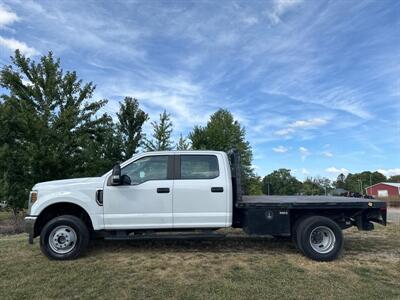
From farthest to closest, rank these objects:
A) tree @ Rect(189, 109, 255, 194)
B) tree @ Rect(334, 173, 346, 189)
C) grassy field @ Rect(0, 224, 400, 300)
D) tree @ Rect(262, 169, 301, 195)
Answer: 1. tree @ Rect(334, 173, 346, 189)
2. tree @ Rect(262, 169, 301, 195)
3. tree @ Rect(189, 109, 255, 194)
4. grassy field @ Rect(0, 224, 400, 300)

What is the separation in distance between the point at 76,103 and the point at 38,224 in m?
11.5

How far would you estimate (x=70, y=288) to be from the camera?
4.87m

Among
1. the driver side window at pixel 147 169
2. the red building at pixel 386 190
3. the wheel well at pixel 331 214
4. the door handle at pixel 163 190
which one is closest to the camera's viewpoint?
the door handle at pixel 163 190

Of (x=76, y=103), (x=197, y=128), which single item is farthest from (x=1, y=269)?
(x=197, y=128)

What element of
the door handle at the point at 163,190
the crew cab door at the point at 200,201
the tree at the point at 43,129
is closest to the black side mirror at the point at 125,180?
the door handle at the point at 163,190

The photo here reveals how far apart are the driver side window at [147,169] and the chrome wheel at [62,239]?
1.39 metres

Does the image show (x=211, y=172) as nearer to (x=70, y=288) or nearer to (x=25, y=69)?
(x=70, y=288)

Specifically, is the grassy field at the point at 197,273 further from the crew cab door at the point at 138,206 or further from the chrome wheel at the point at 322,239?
the crew cab door at the point at 138,206

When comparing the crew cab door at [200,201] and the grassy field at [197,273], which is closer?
the grassy field at [197,273]

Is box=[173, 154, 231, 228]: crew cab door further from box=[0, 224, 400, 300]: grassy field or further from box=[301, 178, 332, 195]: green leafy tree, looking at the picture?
box=[301, 178, 332, 195]: green leafy tree

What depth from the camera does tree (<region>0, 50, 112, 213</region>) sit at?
14.0 meters

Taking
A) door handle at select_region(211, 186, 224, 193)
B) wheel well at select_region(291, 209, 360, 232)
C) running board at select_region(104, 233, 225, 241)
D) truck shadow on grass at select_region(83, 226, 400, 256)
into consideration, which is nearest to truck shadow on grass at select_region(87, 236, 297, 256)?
truck shadow on grass at select_region(83, 226, 400, 256)

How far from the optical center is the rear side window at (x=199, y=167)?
658 cm

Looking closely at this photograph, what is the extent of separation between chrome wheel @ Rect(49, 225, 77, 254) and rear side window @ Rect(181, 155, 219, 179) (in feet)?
7.33
